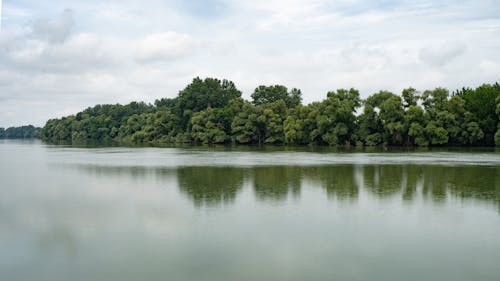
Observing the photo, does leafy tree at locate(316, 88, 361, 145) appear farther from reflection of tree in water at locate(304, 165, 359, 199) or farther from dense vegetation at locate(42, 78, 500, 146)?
reflection of tree in water at locate(304, 165, 359, 199)

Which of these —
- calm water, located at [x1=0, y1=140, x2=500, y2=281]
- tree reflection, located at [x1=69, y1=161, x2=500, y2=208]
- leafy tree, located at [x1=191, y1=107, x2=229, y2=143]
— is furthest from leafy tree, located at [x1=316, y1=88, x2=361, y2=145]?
calm water, located at [x1=0, y1=140, x2=500, y2=281]

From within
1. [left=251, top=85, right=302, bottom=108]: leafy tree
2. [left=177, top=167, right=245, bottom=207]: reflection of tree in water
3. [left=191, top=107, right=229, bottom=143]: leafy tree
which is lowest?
[left=177, top=167, right=245, bottom=207]: reflection of tree in water

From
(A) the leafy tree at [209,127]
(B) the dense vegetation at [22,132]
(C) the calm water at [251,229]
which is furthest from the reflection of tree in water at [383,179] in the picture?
(B) the dense vegetation at [22,132]

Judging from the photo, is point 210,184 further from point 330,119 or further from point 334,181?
point 330,119

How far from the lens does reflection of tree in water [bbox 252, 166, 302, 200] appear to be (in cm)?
1797

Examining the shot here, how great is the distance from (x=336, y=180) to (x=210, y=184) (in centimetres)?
552

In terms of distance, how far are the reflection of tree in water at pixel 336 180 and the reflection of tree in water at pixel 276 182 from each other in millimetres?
802

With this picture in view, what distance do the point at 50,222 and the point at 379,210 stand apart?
8828 mm

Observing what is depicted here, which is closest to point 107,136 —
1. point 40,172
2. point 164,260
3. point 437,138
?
point 437,138

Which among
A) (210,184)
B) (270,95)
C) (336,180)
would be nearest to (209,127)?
(270,95)

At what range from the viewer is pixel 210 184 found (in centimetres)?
2072

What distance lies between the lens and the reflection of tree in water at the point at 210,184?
16922mm

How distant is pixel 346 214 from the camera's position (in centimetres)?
1411

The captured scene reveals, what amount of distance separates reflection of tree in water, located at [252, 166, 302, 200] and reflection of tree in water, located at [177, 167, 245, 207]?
0.79 metres
